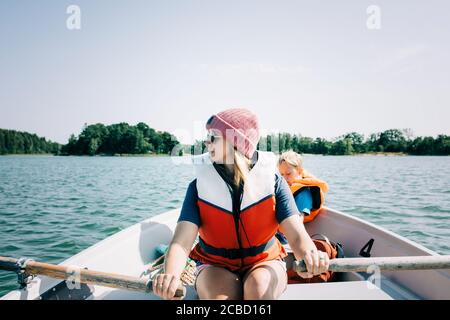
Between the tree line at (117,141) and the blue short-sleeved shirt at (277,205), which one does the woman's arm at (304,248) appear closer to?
the blue short-sleeved shirt at (277,205)

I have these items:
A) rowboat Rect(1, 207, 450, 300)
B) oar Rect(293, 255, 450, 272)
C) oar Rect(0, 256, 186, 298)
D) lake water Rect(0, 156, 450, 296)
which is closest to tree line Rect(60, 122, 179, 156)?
lake water Rect(0, 156, 450, 296)

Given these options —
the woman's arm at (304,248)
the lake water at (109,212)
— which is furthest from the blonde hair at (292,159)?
the lake water at (109,212)

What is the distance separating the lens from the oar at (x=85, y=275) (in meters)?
1.61

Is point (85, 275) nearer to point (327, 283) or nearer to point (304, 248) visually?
point (304, 248)

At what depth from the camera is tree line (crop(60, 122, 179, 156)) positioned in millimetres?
61125

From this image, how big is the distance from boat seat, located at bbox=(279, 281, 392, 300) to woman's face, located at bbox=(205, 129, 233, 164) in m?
0.96

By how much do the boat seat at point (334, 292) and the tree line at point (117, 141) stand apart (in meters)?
55.3

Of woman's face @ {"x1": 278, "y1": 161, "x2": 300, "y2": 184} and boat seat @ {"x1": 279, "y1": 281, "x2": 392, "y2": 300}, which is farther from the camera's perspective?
woman's face @ {"x1": 278, "y1": 161, "x2": 300, "y2": 184}

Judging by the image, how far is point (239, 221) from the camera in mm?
1830

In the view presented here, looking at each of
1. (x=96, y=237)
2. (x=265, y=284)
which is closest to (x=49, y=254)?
(x=96, y=237)

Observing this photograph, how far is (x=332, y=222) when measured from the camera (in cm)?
380

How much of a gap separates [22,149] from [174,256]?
93.4 meters

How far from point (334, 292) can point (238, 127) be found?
51.6 inches

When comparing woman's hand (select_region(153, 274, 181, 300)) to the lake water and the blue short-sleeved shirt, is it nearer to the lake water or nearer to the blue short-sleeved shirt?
the blue short-sleeved shirt
